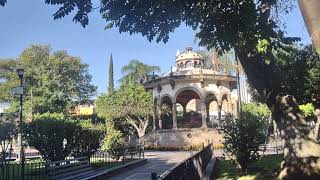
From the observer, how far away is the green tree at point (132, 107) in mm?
49875


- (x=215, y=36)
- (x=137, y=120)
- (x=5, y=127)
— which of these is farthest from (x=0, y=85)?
(x=215, y=36)

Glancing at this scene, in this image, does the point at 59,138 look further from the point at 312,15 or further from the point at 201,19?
the point at 312,15

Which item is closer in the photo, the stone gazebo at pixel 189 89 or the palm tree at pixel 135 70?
the stone gazebo at pixel 189 89

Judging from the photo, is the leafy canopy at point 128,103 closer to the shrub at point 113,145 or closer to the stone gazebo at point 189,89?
the stone gazebo at point 189,89

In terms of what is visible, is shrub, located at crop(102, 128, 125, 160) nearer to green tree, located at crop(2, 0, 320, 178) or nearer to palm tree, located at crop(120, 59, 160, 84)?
green tree, located at crop(2, 0, 320, 178)

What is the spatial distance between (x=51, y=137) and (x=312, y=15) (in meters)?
16.2

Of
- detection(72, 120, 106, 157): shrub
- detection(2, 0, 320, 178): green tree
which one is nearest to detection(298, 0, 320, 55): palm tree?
detection(2, 0, 320, 178): green tree

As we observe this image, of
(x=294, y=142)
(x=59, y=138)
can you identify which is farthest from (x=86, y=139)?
(x=294, y=142)

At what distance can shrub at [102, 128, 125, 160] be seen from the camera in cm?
2239

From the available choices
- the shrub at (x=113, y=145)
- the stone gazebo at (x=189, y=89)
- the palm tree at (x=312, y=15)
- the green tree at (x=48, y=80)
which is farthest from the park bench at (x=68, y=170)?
the green tree at (x=48, y=80)

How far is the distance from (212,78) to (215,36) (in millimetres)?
33995

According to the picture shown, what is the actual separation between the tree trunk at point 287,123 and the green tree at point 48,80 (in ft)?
156

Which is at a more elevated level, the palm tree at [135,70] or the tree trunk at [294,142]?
the palm tree at [135,70]

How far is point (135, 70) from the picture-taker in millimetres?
69375
